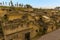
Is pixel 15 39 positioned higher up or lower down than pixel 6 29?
lower down

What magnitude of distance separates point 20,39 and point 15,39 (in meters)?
0.73

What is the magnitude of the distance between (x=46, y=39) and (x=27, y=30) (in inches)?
85.7

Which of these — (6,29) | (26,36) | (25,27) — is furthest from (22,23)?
(6,29)

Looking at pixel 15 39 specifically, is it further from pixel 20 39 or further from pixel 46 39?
pixel 46 39

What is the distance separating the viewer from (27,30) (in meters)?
11.0

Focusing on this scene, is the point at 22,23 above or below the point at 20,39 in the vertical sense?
above

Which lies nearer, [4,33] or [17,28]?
[4,33]

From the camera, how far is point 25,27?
10.7 m

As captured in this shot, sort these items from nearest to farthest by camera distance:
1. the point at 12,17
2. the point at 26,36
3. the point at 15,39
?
the point at 15,39
the point at 26,36
the point at 12,17

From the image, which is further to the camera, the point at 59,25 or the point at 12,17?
the point at 59,25

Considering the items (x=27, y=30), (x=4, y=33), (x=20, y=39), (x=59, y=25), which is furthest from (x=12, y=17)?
(x=59, y=25)

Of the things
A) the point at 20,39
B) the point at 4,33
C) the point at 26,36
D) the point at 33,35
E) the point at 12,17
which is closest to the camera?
the point at 4,33

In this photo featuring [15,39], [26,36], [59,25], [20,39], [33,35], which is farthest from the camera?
[59,25]

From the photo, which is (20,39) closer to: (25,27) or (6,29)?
(25,27)
